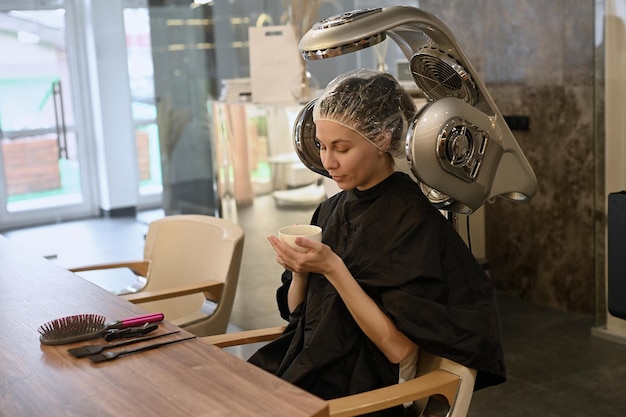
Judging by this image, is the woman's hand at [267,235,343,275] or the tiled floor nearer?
the woman's hand at [267,235,343,275]

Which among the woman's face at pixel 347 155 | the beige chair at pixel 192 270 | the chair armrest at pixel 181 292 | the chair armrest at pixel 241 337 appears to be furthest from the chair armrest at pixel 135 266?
the woman's face at pixel 347 155

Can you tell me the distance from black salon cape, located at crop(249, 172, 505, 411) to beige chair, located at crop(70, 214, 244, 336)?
0.62 metres

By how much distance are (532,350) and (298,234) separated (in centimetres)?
238

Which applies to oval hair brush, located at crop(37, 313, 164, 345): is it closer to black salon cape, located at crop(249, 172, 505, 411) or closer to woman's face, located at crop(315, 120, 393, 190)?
black salon cape, located at crop(249, 172, 505, 411)

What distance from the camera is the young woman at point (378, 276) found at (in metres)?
1.85

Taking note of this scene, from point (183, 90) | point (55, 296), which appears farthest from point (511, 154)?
point (183, 90)

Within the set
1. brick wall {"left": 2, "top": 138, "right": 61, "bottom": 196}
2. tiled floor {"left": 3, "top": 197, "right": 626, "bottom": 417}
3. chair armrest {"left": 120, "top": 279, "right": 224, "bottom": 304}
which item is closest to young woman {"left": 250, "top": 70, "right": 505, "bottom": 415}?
chair armrest {"left": 120, "top": 279, "right": 224, "bottom": 304}

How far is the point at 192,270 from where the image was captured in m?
2.84

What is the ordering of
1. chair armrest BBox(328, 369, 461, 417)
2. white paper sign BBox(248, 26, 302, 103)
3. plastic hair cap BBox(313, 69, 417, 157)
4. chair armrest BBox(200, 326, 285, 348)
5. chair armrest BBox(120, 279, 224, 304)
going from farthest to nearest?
white paper sign BBox(248, 26, 302, 103), chair armrest BBox(120, 279, 224, 304), chair armrest BBox(200, 326, 285, 348), plastic hair cap BBox(313, 69, 417, 157), chair armrest BBox(328, 369, 461, 417)

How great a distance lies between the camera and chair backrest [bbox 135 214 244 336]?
2.66 m

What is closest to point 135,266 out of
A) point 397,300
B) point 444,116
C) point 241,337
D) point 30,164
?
point 241,337

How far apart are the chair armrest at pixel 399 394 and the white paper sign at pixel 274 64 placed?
252 cm

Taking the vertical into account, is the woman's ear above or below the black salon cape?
above

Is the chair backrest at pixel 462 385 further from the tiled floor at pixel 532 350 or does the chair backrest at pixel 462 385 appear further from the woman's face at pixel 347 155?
the tiled floor at pixel 532 350
